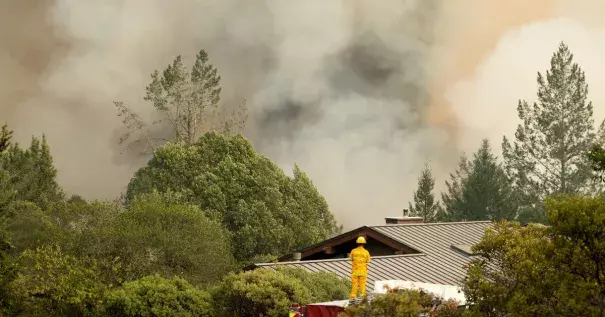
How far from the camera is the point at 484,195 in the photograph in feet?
236

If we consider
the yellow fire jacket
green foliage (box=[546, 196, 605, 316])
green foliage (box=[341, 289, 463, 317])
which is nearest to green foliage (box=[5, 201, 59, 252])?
the yellow fire jacket

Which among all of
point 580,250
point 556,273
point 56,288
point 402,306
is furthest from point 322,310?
point 56,288

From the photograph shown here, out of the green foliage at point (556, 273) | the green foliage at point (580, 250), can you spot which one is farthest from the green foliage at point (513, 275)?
the green foliage at point (580, 250)

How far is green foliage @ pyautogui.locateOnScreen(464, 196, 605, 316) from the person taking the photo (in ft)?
54.7

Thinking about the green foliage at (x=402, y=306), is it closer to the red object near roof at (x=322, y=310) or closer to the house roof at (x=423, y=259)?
the red object near roof at (x=322, y=310)

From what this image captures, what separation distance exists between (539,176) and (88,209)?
3976cm

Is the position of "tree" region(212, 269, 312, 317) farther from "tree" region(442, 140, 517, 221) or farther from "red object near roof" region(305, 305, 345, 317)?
"tree" region(442, 140, 517, 221)

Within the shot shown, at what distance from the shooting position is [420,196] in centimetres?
7744

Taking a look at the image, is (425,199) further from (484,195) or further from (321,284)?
(321,284)

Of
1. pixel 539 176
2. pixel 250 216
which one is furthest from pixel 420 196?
pixel 250 216

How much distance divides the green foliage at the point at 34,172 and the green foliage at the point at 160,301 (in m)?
32.5

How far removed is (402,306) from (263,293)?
28.3ft

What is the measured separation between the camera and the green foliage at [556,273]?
16.7m

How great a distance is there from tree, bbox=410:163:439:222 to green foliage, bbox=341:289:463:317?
5714 centimetres
